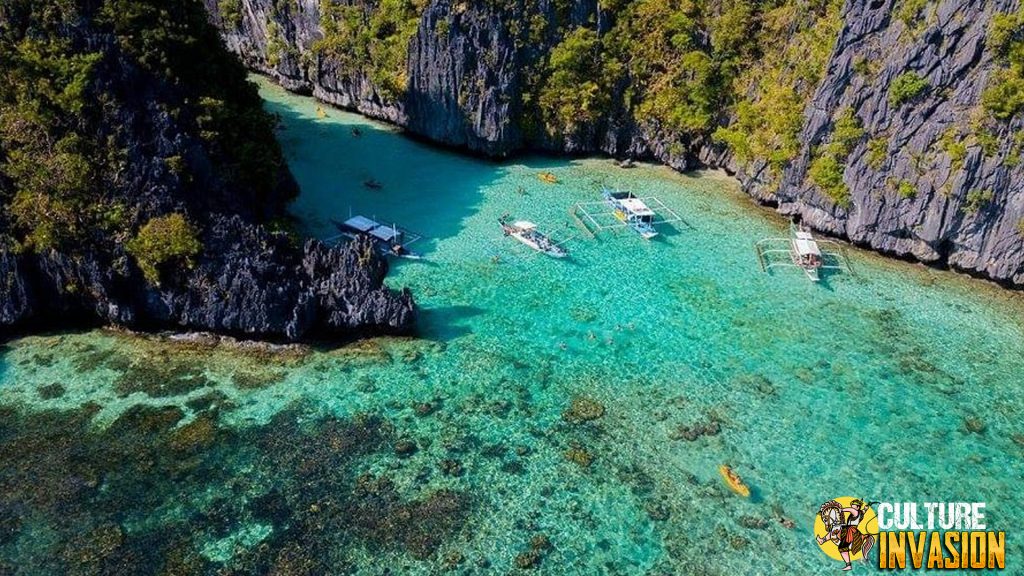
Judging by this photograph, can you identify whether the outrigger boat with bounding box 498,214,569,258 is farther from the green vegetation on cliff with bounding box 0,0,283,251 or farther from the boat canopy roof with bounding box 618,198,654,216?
the green vegetation on cliff with bounding box 0,0,283,251

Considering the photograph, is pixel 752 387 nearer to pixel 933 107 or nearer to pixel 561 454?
pixel 561 454

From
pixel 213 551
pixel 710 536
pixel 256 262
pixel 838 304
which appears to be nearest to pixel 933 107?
pixel 838 304

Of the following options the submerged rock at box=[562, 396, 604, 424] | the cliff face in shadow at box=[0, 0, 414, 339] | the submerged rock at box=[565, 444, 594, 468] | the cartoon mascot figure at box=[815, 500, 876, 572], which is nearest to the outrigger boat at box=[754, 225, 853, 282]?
the submerged rock at box=[562, 396, 604, 424]

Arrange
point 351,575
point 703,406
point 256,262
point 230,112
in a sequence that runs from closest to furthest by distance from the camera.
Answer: point 351,575 < point 703,406 < point 256,262 < point 230,112

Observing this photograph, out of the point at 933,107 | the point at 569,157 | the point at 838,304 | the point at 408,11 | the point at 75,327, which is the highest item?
the point at 408,11

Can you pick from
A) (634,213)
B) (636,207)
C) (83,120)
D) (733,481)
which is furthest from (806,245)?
(83,120)

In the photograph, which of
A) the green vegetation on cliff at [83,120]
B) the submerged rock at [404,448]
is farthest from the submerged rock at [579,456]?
the green vegetation on cliff at [83,120]
